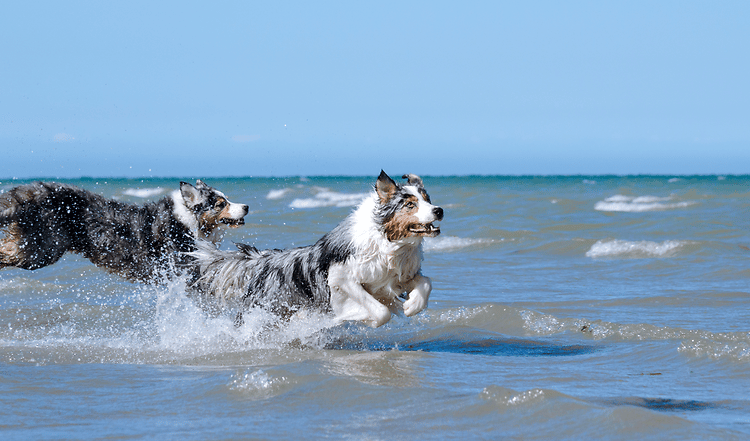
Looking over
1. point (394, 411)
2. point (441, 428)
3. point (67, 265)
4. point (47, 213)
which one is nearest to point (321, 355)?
point (394, 411)

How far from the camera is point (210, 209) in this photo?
7.23 meters

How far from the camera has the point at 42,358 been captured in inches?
199

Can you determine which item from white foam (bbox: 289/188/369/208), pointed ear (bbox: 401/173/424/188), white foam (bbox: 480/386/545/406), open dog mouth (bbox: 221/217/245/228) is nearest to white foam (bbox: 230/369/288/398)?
white foam (bbox: 480/386/545/406)

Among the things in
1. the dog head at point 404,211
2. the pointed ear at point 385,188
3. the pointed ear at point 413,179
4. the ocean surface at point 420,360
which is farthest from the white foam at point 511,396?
the pointed ear at point 413,179

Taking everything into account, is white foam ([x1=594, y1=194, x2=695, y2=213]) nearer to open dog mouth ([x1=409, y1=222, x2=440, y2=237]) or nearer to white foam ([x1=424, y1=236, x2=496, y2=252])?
white foam ([x1=424, y1=236, x2=496, y2=252])

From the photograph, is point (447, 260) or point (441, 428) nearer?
point (441, 428)

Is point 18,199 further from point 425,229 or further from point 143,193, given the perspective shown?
point 143,193

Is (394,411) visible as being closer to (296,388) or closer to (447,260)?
(296,388)

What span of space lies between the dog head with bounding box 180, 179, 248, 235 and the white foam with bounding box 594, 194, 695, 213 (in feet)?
56.4

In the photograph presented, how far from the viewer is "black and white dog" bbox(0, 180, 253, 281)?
724 centimetres

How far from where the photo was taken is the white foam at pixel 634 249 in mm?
10947

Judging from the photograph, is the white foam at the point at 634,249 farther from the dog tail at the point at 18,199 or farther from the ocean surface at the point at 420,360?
the dog tail at the point at 18,199

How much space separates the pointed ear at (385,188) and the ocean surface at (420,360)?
113 centimetres

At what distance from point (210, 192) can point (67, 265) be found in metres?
4.51
